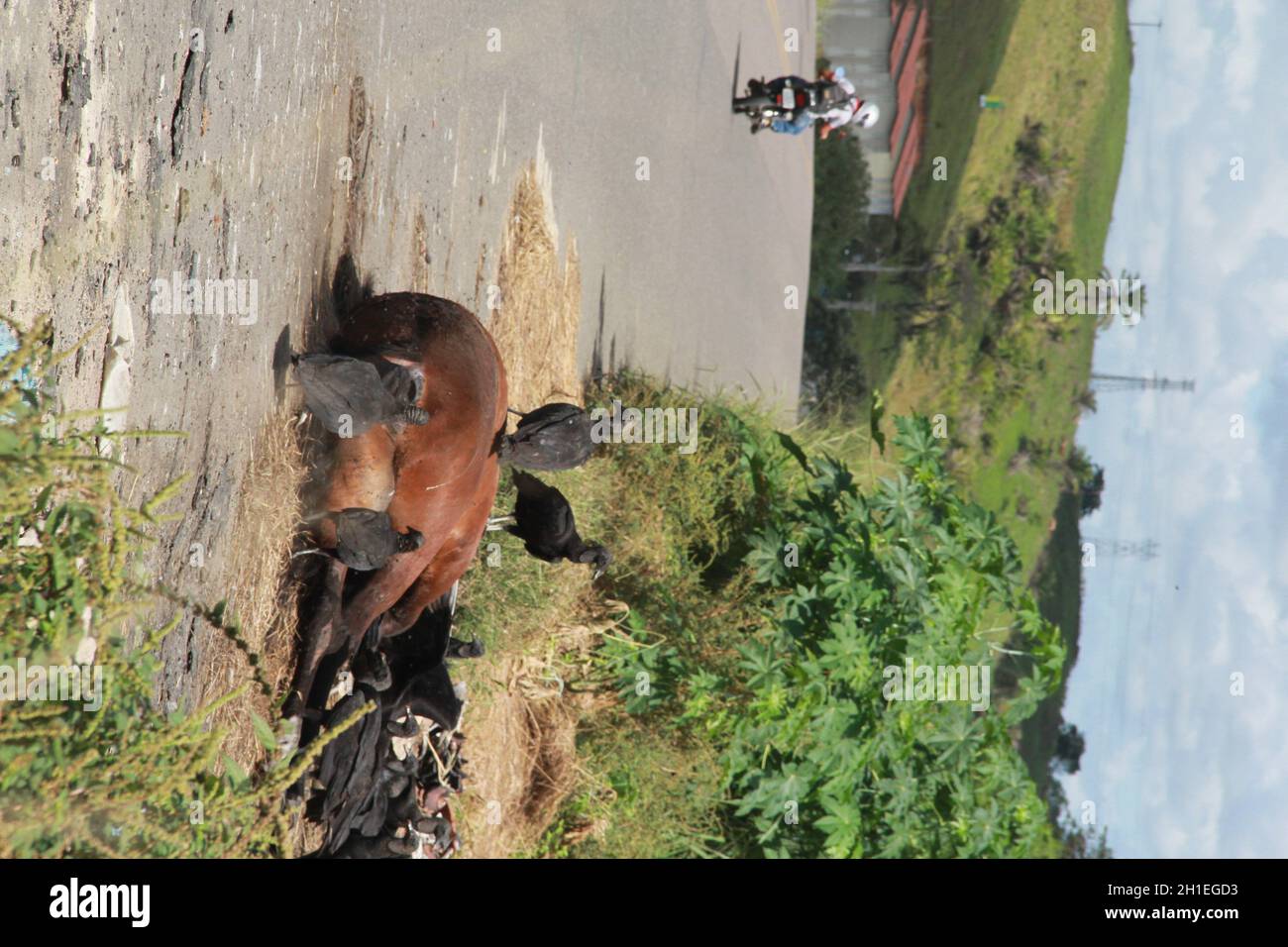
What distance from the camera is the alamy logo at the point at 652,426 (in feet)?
22.3

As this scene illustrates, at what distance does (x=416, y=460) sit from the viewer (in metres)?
4.03

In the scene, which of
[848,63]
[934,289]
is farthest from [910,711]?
[848,63]

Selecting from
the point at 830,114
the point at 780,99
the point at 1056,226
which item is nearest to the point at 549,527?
the point at 780,99

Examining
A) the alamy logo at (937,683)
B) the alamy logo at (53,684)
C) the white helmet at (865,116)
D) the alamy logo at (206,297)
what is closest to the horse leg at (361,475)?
the alamy logo at (206,297)

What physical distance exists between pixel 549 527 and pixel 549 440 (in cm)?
57

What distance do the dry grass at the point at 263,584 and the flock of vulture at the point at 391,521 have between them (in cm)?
10

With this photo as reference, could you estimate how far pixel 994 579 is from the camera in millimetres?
7012

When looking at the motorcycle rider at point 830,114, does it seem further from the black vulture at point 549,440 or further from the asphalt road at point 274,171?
the black vulture at point 549,440

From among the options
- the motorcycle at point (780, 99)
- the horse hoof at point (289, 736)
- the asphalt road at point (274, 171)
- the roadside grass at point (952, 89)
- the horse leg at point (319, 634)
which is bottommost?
Result: the horse hoof at point (289, 736)

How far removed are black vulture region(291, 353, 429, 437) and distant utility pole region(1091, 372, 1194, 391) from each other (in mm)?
10201

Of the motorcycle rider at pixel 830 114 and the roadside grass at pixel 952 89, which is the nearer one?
the motorcycle rider at pixel 830 114

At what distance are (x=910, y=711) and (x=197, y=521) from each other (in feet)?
15.4
